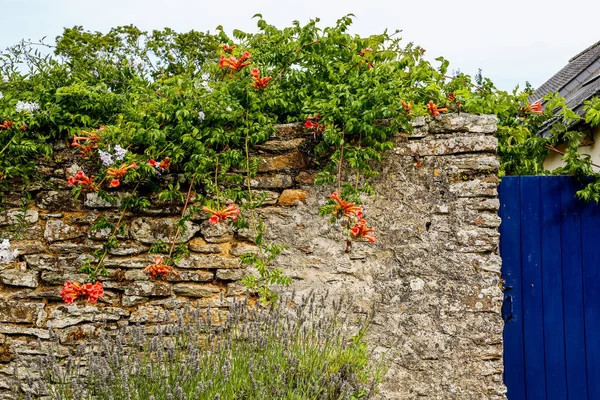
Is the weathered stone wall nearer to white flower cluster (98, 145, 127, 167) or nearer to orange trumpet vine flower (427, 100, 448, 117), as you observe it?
orange trumpet vine flower (427, 100, 448, 117)

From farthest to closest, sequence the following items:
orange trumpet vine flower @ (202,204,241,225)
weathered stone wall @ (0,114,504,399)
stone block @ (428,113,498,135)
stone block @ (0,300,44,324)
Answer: stone block @ (0,300,44,324)
stone block @ (428,113,498,135)
weathered stone wall @ (0,114,504,399)
orange trumpet vine flower @ (202,204,241,225)

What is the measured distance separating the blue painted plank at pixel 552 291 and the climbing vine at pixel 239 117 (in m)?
0.24

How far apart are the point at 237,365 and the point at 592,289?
2496mm

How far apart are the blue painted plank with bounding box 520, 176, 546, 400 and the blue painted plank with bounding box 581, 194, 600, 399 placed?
0.95 feet

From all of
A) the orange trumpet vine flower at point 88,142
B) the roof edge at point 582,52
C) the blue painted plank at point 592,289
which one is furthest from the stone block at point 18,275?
the roof edge at point 582,52

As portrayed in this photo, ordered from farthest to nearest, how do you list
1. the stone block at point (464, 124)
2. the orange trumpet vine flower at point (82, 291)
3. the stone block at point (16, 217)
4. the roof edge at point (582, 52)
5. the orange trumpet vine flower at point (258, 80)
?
the roof edge at point (582, 52)
the stone block at point (16, 217)
the orange trumpet vine flower at point (258, 80)
the stone block at point (464, 124)
the orange trumpet vine flower at point (82, 291)

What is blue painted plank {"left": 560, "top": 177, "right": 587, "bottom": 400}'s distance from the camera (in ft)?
12.2

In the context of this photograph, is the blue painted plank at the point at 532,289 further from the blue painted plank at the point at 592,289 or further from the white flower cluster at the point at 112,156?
the white flower cluster at the point at 112,156

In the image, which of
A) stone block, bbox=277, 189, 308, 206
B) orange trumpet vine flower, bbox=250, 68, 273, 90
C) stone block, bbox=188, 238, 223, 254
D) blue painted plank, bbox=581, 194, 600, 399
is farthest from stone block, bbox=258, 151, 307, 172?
blue painted plank, bbox=581, 194, 600, 399

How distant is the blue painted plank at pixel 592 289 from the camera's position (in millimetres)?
3695

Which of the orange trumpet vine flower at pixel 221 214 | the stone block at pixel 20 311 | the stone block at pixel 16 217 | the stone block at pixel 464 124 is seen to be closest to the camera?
the orange trumpet vine flower at pixel 221 214

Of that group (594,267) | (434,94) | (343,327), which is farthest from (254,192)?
(594,267)

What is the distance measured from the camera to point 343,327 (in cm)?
355

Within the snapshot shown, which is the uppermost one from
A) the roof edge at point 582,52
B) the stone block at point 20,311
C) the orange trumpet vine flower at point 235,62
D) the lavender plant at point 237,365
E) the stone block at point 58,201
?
the roof edge at point 582,52
